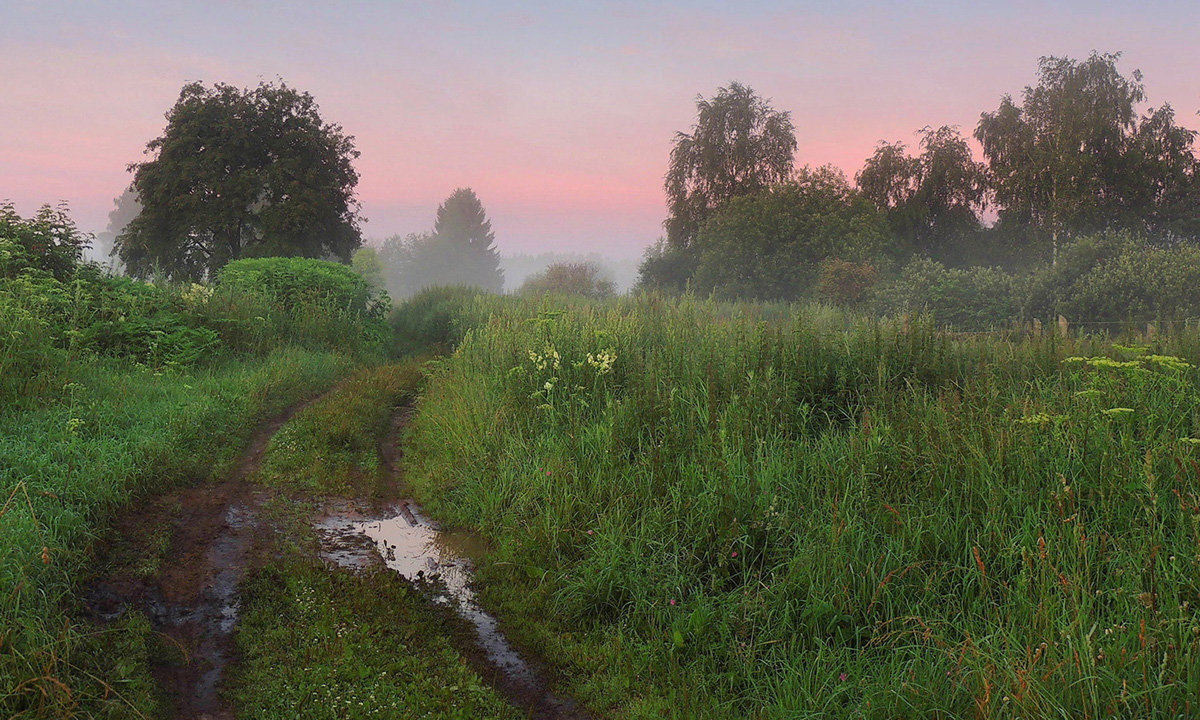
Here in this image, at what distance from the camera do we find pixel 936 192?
33062mm

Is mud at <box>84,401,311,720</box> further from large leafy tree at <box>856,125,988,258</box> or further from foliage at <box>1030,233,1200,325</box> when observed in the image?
large leafy tree at <box>856,125,988,258</box>

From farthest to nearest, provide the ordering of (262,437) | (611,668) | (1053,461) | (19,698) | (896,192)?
(896,192) → (262,437) → (1053,461) → (611,668) → (19,698)

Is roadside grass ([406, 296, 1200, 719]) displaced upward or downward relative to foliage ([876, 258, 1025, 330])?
downward

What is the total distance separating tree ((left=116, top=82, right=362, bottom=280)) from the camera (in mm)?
28078

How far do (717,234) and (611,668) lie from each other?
31.9m

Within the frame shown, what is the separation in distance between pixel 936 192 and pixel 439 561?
34.0 metres

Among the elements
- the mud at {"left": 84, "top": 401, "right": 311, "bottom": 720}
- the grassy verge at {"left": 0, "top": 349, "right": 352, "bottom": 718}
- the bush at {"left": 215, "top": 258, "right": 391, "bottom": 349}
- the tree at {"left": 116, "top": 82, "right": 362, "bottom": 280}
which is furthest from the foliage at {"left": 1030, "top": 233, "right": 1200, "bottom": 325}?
the tree at {"left": 116, "top": 82, "right": 362, "bottom": 280}

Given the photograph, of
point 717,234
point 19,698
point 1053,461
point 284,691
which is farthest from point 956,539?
point 717,234

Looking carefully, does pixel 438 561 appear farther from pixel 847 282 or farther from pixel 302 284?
pixel 847 282

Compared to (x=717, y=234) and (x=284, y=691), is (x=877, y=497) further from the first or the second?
(x=717, y=234)

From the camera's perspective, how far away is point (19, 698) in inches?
129

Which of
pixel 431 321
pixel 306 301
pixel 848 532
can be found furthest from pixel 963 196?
pixel 848 532

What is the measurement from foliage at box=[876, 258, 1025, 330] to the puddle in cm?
1810

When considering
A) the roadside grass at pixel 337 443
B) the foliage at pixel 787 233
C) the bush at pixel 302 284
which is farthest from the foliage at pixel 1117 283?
the bush at pixel 302 284
